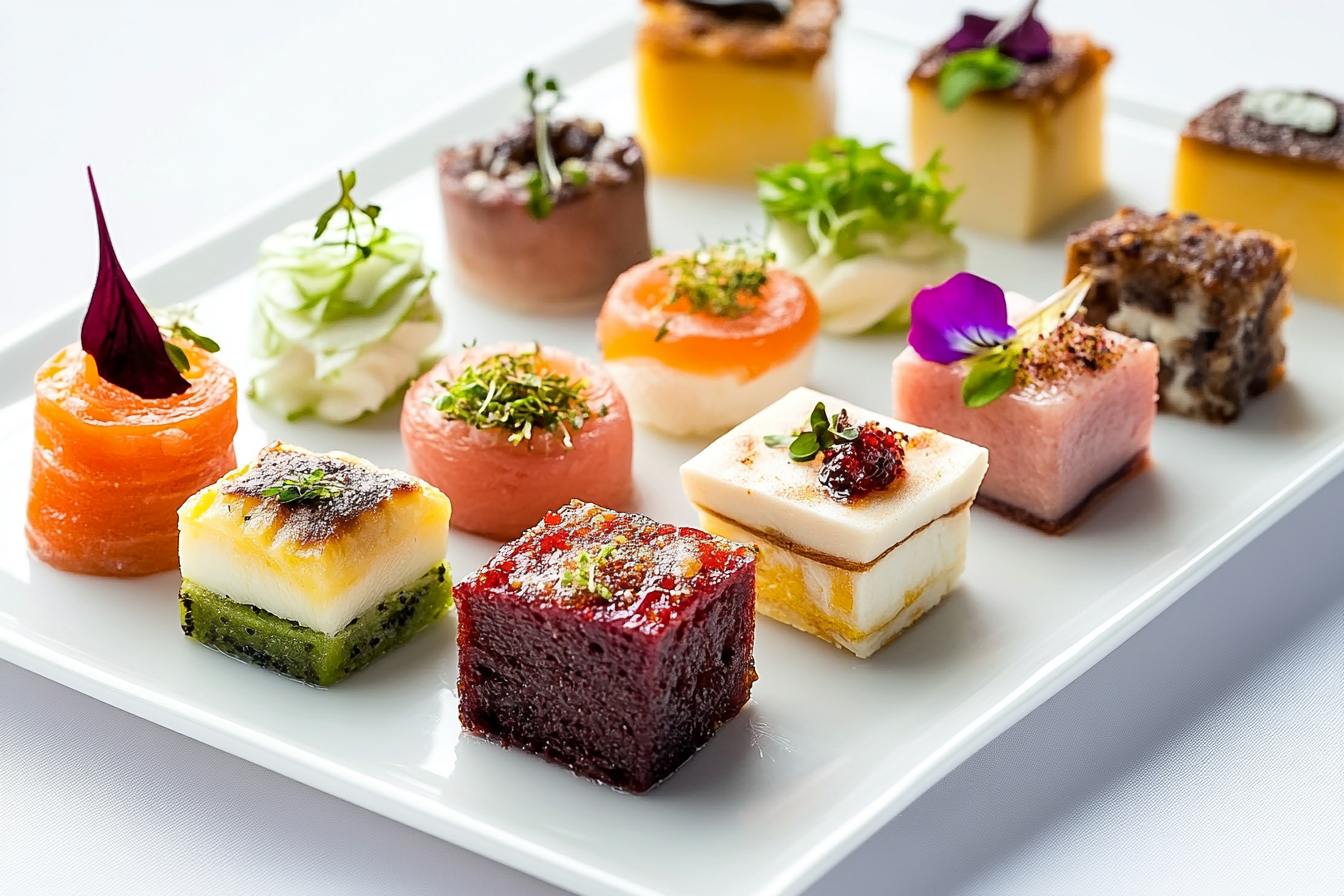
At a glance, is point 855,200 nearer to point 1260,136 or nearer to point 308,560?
point 1260,136

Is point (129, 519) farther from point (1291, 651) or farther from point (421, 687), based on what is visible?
point (1291, 651)

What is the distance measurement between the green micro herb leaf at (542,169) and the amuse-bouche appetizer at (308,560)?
4.65ft

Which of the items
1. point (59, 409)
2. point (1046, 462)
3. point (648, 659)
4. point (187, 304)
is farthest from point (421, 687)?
point (187, 304)

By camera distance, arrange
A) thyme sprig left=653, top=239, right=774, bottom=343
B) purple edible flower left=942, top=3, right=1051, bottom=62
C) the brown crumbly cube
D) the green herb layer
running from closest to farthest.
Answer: the green herb layer < the brown crumbly cube < thyme sprig left=653, top=239, right=774, bottom=343 < purple edible flower left=942, top=3, right=1051, bottom=62

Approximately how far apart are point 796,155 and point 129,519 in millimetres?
2821

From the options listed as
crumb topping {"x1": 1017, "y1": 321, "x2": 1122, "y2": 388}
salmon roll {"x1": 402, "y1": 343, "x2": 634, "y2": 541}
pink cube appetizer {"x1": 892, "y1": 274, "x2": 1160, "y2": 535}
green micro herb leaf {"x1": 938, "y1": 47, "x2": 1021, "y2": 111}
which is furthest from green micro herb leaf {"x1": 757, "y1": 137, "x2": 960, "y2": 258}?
salmon roll {"x1": 402, "y1": 343, "x2": 634, "y2": 541}

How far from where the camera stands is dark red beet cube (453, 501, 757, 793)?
3.65 m

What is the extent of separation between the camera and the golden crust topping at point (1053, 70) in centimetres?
576

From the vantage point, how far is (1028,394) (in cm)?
452

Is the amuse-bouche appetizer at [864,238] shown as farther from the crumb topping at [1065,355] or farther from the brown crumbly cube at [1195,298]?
the crumb topping at [1065,355]

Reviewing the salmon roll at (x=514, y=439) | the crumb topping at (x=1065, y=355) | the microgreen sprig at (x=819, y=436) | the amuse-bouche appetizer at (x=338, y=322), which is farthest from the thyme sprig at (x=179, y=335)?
the crumb topping at (x=1065, y=355)

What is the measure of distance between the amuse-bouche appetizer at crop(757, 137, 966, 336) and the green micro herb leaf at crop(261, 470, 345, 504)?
1.91 meters

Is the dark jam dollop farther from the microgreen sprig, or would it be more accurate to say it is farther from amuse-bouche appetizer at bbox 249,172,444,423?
amuse-bouche appetizer at bbox 249,172,444,423

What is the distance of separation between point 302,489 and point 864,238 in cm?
213
